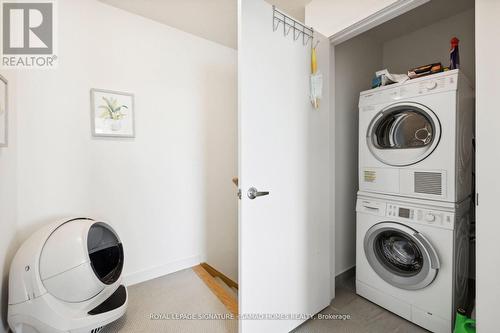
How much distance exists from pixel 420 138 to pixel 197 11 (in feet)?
6.86

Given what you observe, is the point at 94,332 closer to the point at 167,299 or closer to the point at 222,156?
the point at 167,299

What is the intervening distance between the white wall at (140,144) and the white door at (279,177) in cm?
119

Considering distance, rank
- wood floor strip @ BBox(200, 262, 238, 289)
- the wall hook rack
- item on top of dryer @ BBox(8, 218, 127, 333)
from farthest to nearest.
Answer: wood floor strip @ BBox(200, 262, 238, 289) → the wall hook rack → item on top of dryer @ BBox(8, 218, 127, 333)

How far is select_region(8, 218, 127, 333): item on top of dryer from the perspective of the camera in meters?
1.17

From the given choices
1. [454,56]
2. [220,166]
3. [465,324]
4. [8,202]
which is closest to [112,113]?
[8,202]

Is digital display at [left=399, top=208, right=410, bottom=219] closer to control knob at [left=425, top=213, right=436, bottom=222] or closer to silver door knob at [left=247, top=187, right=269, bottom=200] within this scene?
control knob at [left=425, top=213, right=436, bottom=222]

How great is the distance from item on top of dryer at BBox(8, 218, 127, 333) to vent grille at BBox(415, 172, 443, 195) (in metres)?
2.12

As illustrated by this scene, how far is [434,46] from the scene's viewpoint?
84.7 inches

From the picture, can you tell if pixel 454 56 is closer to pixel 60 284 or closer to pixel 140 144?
pixel 140 144

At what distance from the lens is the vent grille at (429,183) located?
1.42m

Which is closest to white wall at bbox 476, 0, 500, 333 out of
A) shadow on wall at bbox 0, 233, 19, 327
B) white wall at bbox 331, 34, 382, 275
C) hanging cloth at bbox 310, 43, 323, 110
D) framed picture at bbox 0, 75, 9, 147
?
hanging cloth at bbox 310, 43, 323, 110

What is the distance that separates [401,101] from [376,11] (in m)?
0.62

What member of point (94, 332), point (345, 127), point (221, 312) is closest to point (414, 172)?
point (345, 127)

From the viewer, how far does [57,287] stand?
1204mm
